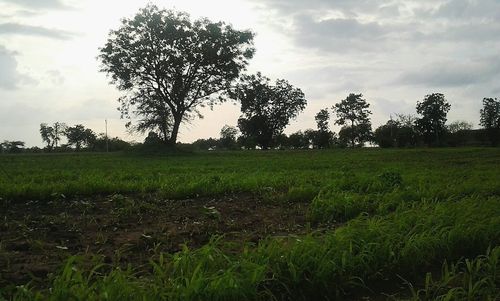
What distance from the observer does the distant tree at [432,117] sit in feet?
281

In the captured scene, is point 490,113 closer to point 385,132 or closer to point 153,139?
point 385,132

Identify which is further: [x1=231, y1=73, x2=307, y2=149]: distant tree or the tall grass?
[x1=231, y1=73, x2=307, y2=149]: distant tree

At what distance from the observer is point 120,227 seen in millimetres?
5254

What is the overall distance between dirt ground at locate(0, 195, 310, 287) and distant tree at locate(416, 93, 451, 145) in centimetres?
8428

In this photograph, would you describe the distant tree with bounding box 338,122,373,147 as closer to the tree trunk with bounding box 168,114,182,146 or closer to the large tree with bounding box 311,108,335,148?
the large tree with bounding box 311,108,335,148

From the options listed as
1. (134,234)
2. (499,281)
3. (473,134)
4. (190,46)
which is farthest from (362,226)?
(473,134)

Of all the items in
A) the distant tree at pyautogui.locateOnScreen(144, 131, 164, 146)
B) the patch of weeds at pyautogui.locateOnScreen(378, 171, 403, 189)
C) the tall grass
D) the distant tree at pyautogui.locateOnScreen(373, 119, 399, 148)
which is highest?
the distant tree at pyautogui.locateOnScreen(373, 119, 399, 148)

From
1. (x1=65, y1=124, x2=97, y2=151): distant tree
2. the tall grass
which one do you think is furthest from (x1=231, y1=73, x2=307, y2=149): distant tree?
the tall grass

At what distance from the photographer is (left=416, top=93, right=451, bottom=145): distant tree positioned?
85.5 meters

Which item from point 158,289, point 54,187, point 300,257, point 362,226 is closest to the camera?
point 158,289

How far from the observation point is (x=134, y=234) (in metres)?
4.90

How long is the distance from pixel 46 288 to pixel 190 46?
118ft

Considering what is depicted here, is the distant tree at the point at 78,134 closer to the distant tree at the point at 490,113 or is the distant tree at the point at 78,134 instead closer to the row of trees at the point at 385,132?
the row of trees at the point at 385,132

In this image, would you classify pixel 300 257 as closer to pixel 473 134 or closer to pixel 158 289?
pixel 158 289
